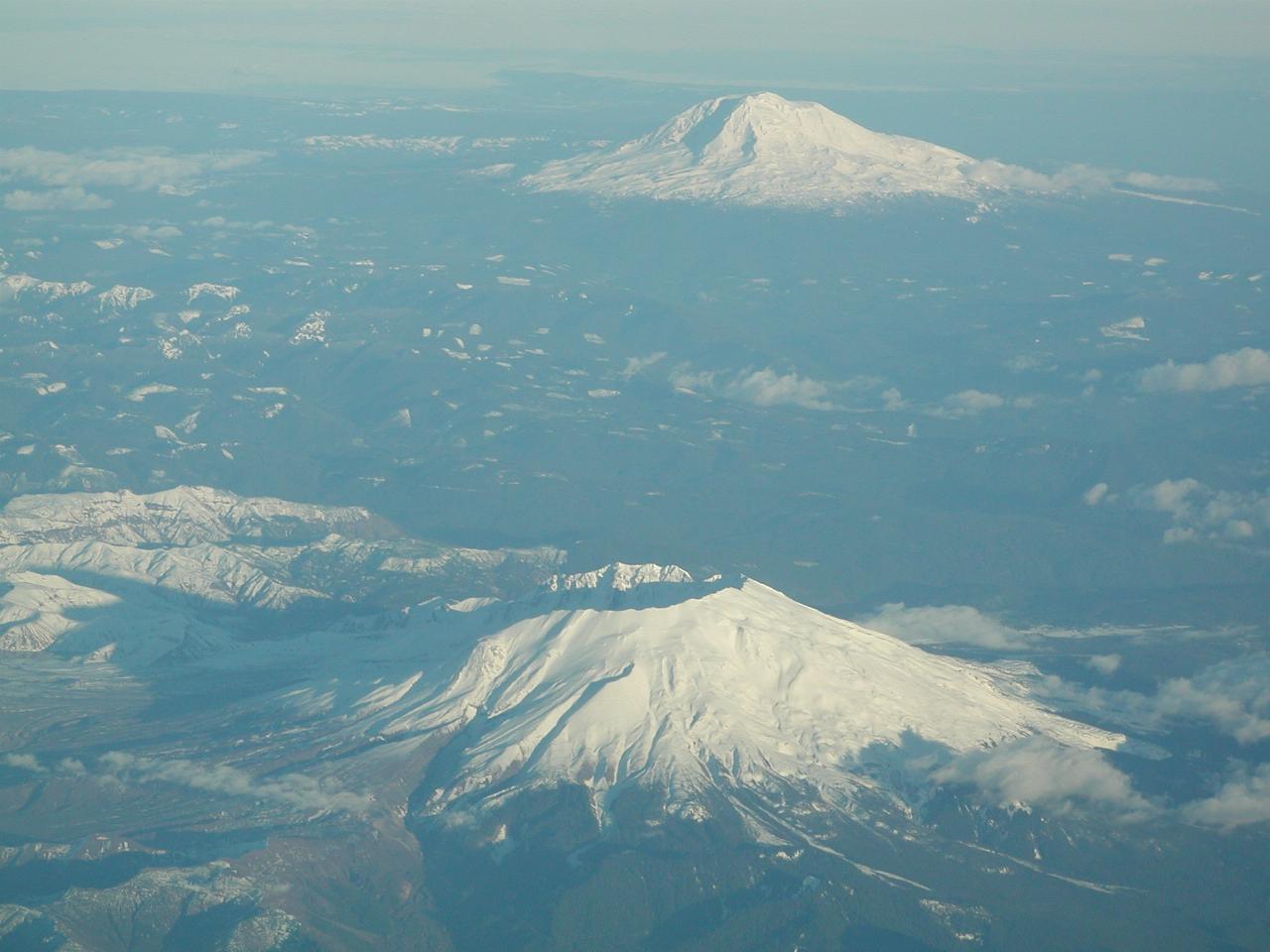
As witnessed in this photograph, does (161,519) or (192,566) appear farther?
(161,519)

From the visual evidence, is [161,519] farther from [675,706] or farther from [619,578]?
[675,706]

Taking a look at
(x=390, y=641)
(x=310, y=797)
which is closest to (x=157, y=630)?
(x=390, y=641)

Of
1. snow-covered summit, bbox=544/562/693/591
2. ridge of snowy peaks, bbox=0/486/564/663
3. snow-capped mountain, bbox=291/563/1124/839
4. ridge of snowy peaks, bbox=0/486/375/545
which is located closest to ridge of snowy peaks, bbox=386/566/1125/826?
snow-capped mountain, bbox=291/563/1124/839

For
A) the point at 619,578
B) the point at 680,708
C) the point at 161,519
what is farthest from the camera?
the point at 161,519

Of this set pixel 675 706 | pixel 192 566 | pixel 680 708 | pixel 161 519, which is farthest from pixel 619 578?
pixel 161 519

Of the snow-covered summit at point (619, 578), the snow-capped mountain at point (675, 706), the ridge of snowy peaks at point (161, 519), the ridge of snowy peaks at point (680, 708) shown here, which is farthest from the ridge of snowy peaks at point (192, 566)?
the snow-covered summit at point (619, 578)

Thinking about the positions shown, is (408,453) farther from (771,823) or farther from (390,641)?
(771,823)
